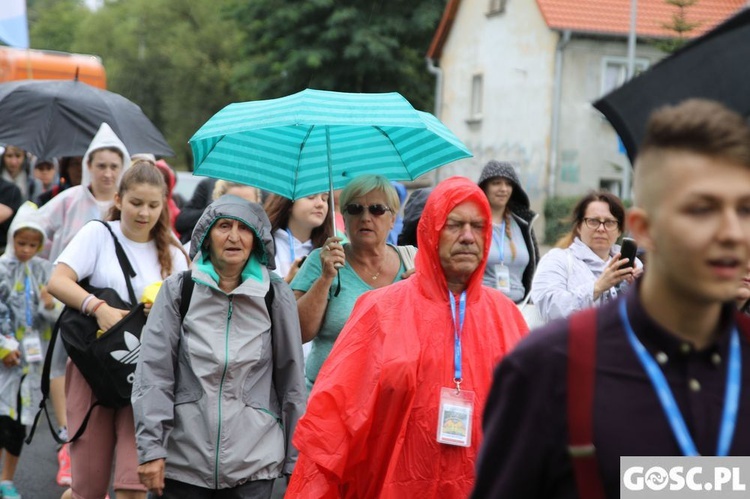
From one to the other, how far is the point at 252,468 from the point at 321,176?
7.05 ft

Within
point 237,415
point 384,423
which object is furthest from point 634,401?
point 237,415

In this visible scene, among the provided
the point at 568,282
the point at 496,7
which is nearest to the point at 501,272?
the point at 568,282

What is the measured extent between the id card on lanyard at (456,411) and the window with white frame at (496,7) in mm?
36382

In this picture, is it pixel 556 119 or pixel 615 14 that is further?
pixel 615 14

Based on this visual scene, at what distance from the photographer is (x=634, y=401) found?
7.54 ft

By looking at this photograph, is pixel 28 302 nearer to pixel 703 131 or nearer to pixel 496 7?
pixel 703 131

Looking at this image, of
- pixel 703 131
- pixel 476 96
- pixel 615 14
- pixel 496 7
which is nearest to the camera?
pixel 703 131

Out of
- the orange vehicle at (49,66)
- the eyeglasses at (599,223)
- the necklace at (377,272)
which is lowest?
the necklace at (377,272)

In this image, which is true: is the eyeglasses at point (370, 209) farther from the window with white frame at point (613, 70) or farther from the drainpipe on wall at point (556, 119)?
the window with white frame at point (613, 70)

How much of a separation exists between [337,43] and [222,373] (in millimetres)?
38075

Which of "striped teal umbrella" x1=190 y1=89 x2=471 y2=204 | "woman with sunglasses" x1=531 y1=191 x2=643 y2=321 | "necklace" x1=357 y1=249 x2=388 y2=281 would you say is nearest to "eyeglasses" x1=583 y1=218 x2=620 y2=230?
"woman with sunglasses" x1=531 y1=191 x2=643 y2=321

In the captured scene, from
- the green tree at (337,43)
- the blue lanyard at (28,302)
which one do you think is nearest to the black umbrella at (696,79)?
the blue lanyard at (28,302)

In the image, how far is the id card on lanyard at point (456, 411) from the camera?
15.1 ft

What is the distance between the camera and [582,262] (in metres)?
7.40
